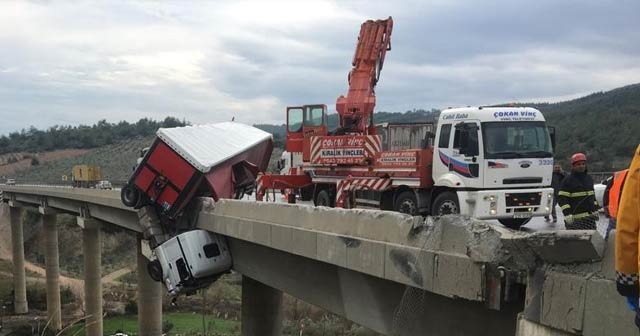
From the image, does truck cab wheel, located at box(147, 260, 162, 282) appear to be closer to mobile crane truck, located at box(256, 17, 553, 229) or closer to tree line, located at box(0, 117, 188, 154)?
mobile crane truck, located at box(256, 17, 553, 229)

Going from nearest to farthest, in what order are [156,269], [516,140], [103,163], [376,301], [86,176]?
[376,301] < [156,269] < [516,140] < [86,176] < [103,163]

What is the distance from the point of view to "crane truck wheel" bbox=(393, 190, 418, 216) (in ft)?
41.7

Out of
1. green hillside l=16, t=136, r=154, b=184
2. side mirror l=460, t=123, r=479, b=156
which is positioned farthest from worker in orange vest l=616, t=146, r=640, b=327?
green hillside l=16, t=136, r=154, b=184

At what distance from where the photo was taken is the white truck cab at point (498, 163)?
36.5ft

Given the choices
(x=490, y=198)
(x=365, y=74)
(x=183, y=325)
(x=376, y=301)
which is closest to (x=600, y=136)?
(x=365, y=74)

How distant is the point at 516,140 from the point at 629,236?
9.44 meters

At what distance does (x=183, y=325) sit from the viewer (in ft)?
107

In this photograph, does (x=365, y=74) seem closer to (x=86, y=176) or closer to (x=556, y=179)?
(x=556, y=179)

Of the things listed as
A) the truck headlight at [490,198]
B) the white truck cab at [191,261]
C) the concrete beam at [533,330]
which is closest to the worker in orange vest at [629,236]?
the concrete beam at [533,330]

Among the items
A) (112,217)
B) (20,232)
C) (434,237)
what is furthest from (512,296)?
(20,232)

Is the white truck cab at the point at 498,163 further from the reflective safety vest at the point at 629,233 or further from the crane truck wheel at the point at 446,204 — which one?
the reflective safety vest at the point at 629,233

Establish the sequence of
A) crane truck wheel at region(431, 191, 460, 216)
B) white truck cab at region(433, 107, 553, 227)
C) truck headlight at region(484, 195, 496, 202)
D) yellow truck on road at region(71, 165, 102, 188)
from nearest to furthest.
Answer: truck headlight at region(484, 195, 496, 202), white truck cab at region(433, 107, 553, 227), crane truck wheel at region(431, 191, 460, 216), yellow truck on road at region(71, 165, 102, 188)

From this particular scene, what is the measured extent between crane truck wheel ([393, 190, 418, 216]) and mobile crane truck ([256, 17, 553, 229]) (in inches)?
0.9

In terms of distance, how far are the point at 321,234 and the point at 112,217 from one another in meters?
19.3
